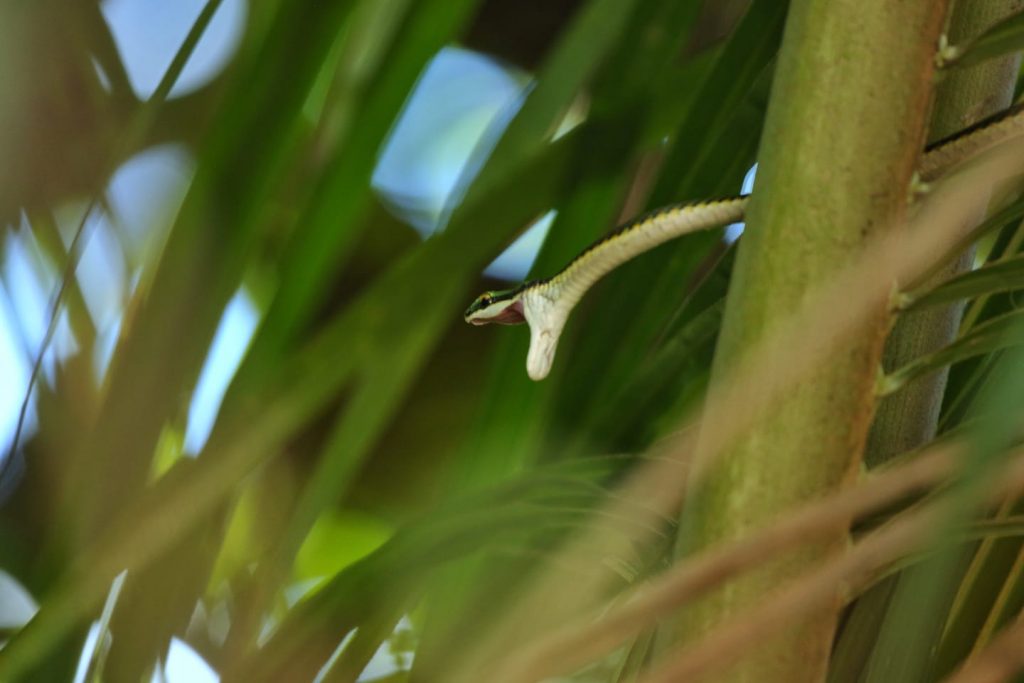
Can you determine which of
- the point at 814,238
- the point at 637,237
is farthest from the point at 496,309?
the point at 814,238

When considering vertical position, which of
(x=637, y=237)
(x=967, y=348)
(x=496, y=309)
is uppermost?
(x=496, y=309)

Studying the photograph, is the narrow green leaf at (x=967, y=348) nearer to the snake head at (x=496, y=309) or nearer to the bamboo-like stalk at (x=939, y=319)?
the bamboo-like stalk at (x=939, y=319)

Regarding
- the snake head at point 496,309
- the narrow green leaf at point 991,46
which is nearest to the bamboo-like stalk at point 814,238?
the narrow green leaf at point 991,46

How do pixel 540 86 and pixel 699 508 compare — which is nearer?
pixel 699 508

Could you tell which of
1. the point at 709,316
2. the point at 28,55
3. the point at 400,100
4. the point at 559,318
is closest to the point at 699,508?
the point at 709,316

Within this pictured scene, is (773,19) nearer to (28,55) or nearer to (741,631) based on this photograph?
(741,631)

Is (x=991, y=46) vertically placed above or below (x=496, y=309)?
below

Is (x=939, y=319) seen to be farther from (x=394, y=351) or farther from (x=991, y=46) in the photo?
(x=394, y=351)

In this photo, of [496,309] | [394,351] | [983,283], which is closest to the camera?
[983,283]
